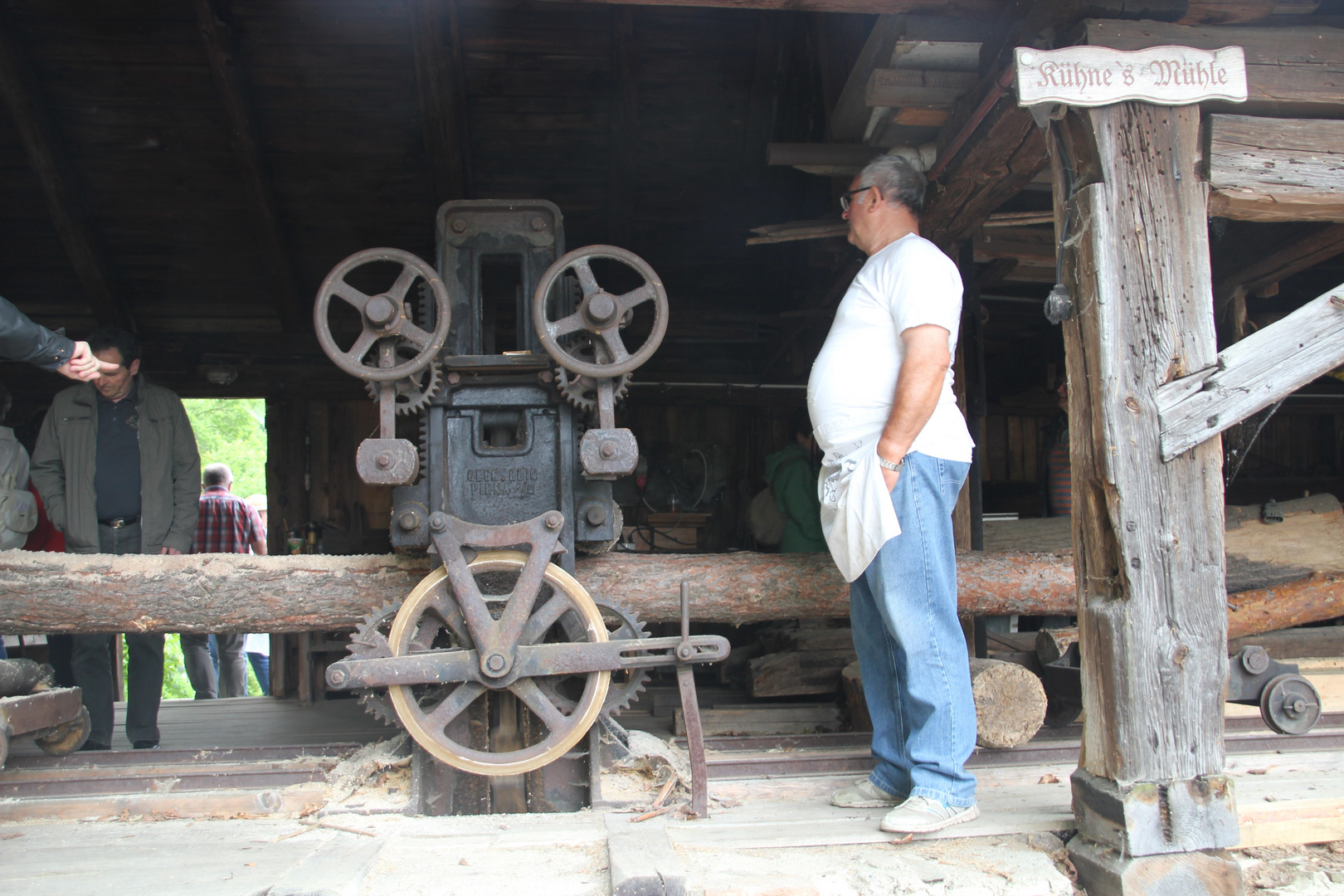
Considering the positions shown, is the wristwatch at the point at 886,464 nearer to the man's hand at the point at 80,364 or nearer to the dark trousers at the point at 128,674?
the man's hand at the point at 80,364

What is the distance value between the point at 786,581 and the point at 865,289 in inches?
48.5

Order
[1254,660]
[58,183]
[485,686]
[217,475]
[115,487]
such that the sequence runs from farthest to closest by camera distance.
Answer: [217,475]
[58,183]
[115,487]
[1254,660]
[485,686]

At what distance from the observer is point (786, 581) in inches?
135

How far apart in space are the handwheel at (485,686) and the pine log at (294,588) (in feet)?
1.38

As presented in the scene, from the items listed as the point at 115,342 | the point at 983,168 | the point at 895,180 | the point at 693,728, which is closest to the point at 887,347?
the point at 895,180

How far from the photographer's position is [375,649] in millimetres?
2779

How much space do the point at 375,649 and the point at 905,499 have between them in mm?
1708

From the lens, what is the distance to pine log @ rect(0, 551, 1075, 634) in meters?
3.21

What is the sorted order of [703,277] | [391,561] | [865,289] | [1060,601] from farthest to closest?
[703,277], [1060,601], [391,561], [865,289]

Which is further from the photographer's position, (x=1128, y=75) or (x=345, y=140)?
(x=345, y=140)

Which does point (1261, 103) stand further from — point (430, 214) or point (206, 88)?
point (206, 88)

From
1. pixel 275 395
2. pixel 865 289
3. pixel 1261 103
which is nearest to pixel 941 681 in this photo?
pixel 865 289

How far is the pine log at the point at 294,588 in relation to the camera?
10.5 ft

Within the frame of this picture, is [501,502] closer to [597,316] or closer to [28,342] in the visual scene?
[597,316]
